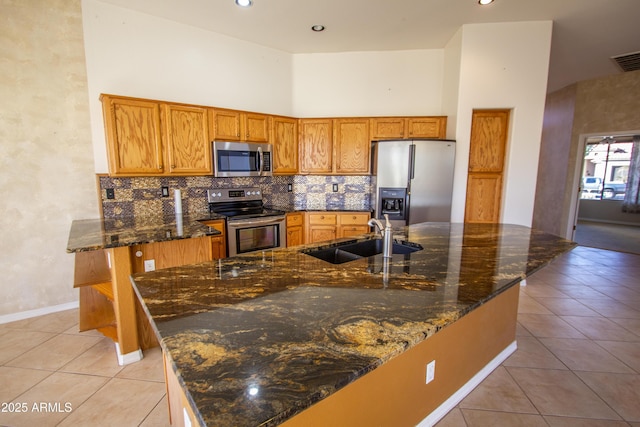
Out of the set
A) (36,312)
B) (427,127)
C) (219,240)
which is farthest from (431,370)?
(36,312)

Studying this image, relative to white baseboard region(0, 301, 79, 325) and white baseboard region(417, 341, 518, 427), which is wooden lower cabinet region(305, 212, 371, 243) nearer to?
white baseboard region(417, 341, 518, 427)

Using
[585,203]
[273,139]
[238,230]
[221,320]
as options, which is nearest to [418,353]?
[221,320]

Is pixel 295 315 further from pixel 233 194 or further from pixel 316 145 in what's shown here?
pixel 316 145

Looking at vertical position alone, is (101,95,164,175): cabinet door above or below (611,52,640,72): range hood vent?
below

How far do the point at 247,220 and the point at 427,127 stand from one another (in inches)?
108

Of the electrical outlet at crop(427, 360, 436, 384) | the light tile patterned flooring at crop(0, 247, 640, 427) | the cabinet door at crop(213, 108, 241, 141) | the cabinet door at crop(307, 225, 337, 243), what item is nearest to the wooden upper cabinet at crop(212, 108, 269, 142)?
the cabinet door at crop(213, 108, 241, 141)

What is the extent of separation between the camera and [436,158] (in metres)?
3.74

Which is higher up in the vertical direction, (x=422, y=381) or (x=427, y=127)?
(x=427, y=127)

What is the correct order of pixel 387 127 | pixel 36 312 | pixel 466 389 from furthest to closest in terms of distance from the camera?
pixel 387 127
pixel 36 312
pixel 466 389

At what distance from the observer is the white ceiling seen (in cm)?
316

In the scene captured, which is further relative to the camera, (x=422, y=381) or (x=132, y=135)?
(x=132, y=135)

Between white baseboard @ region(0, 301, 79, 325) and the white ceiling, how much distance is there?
10.4 ft

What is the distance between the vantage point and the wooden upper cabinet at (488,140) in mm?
3807

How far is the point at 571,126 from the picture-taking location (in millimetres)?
5805
